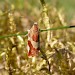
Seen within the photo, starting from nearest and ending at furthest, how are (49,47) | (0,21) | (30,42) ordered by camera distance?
(30,42), (49,47), (0,21)

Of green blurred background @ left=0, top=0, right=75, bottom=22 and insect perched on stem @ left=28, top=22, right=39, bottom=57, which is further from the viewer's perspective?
green blurred background @ left=0, top=0, right=75, bottom=22

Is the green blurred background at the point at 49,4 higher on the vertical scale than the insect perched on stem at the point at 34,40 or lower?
higher

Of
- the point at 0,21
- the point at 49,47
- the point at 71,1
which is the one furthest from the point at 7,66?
the point at 71,1

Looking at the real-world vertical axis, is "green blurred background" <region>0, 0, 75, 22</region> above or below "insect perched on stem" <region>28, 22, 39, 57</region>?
above

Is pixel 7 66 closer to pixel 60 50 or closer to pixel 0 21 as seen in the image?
pixel 60 50

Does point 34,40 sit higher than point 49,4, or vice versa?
point 49,4

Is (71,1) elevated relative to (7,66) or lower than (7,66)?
elevated

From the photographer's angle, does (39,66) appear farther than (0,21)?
No

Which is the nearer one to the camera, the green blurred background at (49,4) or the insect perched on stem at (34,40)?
the insect perched on stem at (34,40)

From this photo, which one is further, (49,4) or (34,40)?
(49,4)

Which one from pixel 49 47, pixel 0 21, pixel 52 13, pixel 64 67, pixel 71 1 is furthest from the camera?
pixel 71 1

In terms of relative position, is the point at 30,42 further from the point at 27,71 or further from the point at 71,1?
the point at 71,1
